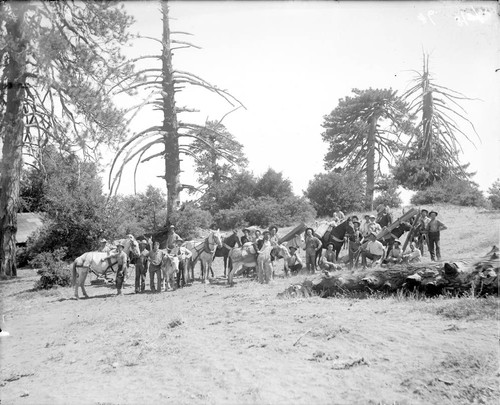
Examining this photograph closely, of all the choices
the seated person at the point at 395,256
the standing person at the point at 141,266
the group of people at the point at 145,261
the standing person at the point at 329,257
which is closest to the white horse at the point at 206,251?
Answer: the group of people at the point at 145,261

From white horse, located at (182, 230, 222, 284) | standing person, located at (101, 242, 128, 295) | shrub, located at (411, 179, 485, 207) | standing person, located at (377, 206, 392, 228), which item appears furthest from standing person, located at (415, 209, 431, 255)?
shrub, located at (411, 179, 485, 207)

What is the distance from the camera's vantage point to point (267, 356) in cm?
665

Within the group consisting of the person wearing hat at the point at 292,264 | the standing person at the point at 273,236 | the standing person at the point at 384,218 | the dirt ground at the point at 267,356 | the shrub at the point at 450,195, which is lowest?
the dirt ground at the point at 267,356

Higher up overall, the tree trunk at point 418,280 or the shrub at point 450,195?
the shrub at point 450,195

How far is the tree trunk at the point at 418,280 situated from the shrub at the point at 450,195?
2174 centimetres

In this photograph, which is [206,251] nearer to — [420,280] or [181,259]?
[181,259]

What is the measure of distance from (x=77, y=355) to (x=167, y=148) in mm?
14867

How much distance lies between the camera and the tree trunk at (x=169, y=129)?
2134 centimetres

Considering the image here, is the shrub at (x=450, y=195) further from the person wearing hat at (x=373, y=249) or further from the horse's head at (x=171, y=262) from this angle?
the horse's head at (x=171, y=262)

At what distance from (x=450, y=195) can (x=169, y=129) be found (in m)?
19.3

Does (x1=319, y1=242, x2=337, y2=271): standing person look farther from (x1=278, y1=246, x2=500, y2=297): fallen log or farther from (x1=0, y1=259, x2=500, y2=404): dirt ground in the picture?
(x1=0, y1=259, x2=500, y2=404): dirt ground

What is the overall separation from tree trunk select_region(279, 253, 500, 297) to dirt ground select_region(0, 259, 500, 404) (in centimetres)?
47

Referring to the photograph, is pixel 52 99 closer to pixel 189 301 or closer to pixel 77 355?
pixel 189 301

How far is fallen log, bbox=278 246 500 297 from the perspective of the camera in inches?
331
